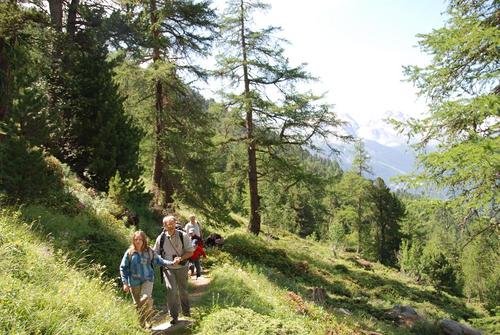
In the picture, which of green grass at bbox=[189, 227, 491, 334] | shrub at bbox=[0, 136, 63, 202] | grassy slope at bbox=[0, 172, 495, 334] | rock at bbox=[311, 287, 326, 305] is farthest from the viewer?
rock at bbox=[311, 287, 326, 305]

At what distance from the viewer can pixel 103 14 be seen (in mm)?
17922

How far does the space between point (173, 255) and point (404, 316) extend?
1107cm

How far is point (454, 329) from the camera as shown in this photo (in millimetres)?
14766

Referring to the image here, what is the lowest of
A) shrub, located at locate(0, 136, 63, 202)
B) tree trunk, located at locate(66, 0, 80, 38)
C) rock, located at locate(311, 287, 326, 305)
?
rock, located at locate(311, 287, 326, 305)

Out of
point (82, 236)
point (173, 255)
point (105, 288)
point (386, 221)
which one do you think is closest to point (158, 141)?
point (82, 236)

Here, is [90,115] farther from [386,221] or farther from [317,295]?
[386,221]

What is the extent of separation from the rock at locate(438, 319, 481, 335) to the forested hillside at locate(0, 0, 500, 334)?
11.3 inches

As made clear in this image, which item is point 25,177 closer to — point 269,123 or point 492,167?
point 492,167

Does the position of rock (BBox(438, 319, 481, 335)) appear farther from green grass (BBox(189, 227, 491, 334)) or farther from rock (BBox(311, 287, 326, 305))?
rock (BBox(311, 287, 326, 305))

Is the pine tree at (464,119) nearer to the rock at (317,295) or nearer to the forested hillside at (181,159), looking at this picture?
the forested hillside at (181,159)

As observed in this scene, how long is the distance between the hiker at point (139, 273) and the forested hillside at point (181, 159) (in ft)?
1.17

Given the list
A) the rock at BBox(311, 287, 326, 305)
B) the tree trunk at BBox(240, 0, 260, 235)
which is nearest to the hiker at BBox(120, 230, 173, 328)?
the rock at BBox(311, 287, 326, 305)

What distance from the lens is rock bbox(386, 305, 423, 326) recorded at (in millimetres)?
15062

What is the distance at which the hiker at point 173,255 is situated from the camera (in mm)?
7984
